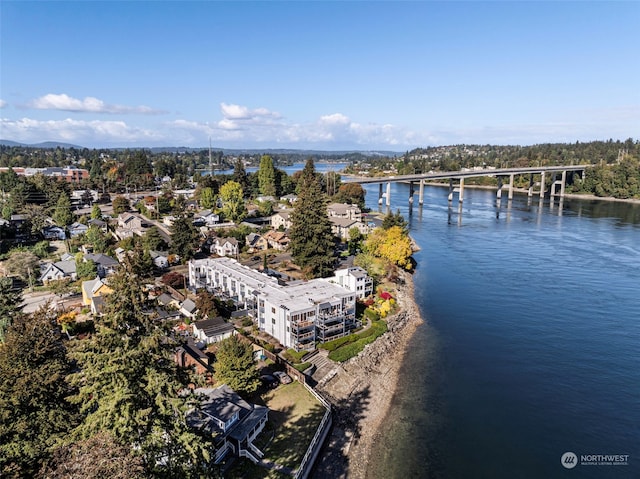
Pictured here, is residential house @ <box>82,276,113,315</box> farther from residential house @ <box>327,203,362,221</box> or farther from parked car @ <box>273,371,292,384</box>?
residential house @ <box>327,203,362,221</box>

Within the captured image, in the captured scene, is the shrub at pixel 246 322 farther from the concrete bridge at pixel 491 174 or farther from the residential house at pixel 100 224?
the concrete bridge at pixel 491 174

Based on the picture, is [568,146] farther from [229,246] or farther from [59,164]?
[59,164]

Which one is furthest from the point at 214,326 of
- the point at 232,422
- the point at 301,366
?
the point at 232,422

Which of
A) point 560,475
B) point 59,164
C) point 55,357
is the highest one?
point 59,164

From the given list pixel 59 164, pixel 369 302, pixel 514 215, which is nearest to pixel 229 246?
pixel 369 302

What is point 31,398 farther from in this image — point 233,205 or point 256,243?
point 233,205
